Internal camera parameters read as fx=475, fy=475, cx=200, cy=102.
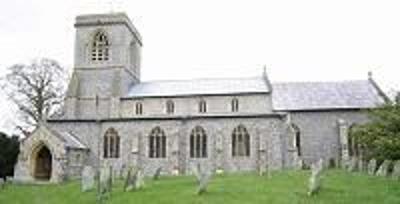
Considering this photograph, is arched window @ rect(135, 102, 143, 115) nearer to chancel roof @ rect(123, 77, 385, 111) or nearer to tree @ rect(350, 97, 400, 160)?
chancel roof @ rect(123, 77, 385, 111)

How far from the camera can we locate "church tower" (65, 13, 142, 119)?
43.4 meters

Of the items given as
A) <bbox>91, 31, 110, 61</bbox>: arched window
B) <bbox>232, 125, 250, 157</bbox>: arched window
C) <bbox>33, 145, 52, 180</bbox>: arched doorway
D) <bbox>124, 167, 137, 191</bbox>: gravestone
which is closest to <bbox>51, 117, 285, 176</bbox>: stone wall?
<bbox>232, 125, 250, 157</bbox>: arched window

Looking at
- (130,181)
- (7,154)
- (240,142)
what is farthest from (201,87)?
(130,181)

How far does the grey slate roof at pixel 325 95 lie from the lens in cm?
3959

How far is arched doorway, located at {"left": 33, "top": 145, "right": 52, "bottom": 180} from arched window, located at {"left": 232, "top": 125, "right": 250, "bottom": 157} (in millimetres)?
14786

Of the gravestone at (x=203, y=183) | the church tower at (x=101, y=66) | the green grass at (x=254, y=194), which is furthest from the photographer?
the church tower at (x=101, y=66)

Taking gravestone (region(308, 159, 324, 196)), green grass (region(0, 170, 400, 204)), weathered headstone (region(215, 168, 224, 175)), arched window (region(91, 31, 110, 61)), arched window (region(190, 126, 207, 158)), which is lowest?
green grass (region(0, 170, 400, 204))

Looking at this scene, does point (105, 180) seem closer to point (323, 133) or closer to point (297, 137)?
point (297, 137)

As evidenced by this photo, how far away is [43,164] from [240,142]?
16.0 metres

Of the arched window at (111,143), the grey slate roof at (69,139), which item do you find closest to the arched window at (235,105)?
the arched window at (111,143)

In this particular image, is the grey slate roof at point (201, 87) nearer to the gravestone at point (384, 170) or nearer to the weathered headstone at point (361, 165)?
the weathered headstone at point (361, 165)

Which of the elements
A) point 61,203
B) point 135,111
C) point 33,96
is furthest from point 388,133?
point 33,96

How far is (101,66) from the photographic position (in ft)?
148

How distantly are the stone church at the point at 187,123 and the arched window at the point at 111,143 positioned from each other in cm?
8
